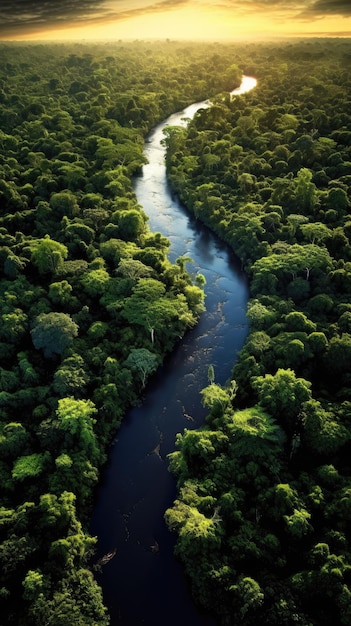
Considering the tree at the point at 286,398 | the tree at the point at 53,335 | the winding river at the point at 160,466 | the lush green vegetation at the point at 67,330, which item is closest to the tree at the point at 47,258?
the lush green vegetation at the point at 67,330

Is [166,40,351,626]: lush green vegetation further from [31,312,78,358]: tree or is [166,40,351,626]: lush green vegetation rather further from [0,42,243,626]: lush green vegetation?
[31,312,78,358]: tree

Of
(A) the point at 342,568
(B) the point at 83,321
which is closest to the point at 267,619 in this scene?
(A) the point at 342,568

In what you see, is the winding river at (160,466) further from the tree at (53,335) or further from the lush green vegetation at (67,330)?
the tree at (53,335)

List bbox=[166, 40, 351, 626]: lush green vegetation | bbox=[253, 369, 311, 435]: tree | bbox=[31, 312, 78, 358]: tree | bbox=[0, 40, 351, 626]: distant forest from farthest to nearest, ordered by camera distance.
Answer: bbox=[31, 312, 78, 358]: tree
bbox=[253, 369, 311, 435]: tree
bbox=[0, 40, 351, 626]: distant forest
bbox=[166, 40, 351, 626]: lush green vegetation

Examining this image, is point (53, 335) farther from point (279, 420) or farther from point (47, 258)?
point (279, 420)

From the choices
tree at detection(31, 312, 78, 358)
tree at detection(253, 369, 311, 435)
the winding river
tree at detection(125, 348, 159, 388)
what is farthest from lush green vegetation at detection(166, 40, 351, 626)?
tree at detection(31, 312, 78, 358)

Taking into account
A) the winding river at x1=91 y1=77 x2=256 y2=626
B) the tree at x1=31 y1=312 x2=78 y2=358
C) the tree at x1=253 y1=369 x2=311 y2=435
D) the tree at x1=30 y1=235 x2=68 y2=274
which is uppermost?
the tree at x1=30 y1=235 x2=68 y2=274

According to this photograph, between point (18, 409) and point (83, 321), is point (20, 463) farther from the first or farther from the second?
point (83, 321)
